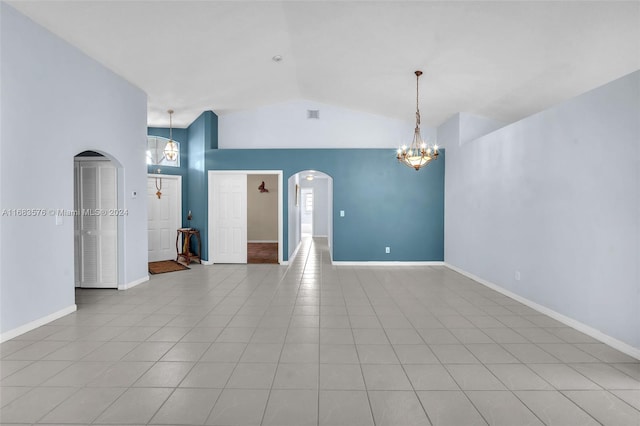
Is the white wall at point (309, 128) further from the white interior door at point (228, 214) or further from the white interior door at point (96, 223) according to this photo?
the white interior door at point (96, 223)

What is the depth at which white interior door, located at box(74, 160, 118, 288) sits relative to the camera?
514 cm

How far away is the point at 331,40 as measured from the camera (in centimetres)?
464

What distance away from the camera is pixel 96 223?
205 inches

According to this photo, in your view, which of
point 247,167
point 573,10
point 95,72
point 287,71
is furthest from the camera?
point 247,167

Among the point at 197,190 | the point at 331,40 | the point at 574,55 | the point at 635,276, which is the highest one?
the point at 331,40

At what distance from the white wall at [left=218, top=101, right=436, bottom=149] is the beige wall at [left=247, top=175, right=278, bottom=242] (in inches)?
162

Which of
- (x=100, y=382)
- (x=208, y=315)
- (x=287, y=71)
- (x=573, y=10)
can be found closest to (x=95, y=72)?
(x=287, y=71)

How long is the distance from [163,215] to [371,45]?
585 centimetres

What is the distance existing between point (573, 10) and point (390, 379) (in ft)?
12.9

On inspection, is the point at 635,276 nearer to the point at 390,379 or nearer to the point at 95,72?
the point at 390,379

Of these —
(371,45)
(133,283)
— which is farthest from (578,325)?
(133,283)

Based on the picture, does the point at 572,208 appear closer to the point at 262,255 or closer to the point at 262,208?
the point at 262,255

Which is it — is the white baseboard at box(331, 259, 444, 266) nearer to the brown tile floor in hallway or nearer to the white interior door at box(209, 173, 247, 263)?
the brown tile floor in hallway

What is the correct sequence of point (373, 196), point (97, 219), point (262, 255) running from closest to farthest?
point (97, 219), point (373, 196), point (262, 255)
